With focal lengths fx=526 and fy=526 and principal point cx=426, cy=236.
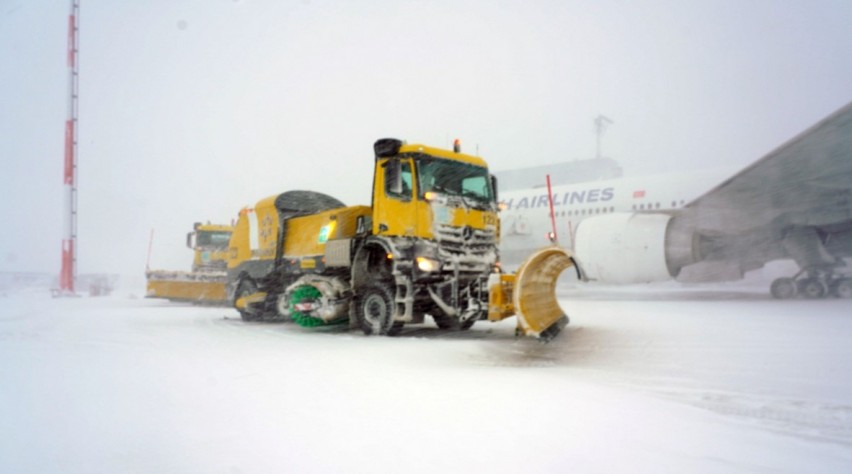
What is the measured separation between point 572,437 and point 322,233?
694cm

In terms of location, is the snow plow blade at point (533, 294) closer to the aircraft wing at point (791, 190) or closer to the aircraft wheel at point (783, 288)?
the aircraft wing at point (791, 190)

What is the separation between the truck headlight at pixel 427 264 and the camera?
7531 mm

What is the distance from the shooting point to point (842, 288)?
12531mm

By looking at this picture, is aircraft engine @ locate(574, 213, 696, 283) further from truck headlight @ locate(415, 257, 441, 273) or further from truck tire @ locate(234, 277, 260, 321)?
truck tire @ locate(234, 277, 260, 321)

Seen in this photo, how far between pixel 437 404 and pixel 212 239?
15.0 metres

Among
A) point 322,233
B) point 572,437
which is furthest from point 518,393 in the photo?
point 322,233

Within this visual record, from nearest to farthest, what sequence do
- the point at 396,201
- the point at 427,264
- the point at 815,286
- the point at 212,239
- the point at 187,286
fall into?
the point at 427,264 < the point at 396,201 < the point at 815,286 < the point at 187,286 < the point at 212,239

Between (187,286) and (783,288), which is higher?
(187,286)

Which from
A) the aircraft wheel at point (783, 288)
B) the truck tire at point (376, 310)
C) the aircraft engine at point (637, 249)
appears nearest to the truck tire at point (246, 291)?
the truck tire at point (376, 310)

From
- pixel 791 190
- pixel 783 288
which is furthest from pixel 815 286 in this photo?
pixel 791 190

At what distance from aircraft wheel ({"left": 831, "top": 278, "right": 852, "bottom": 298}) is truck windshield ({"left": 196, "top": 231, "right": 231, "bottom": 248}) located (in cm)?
1678

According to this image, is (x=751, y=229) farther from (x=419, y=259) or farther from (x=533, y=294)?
(x=419, y=259)

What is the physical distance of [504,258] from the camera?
17.9m

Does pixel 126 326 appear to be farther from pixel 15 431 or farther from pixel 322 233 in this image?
A: pixel 15 431
